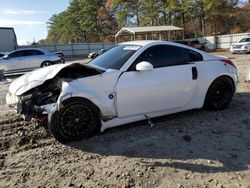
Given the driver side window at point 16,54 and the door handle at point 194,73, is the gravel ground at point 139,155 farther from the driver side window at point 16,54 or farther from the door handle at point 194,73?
the driver side window at point 16,54

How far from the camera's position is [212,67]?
6.38 metres

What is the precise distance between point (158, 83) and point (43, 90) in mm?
1931

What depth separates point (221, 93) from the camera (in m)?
6.62

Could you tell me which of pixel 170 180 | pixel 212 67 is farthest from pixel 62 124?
pixel 212 67

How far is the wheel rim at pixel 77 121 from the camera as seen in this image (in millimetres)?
4939

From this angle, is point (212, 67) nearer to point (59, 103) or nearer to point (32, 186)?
point (59, 103)

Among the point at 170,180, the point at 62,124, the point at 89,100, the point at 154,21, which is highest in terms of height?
the point at 154,21

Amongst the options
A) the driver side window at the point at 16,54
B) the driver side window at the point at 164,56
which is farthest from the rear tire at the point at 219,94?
the driver side window at the point at 16,54

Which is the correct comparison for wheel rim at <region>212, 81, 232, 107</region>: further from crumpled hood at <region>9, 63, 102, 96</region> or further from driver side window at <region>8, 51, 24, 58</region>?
driver side window at <region>8, 51, 24, 58</region>

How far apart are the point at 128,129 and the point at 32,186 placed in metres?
2.19

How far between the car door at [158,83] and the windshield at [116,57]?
0.65 ft

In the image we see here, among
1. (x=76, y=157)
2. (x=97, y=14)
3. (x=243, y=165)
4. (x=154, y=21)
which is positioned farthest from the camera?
(x=97, y=14)

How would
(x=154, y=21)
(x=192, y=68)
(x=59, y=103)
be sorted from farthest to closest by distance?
(x=154, y=21) → (x=192, y=68) → (x=59, y=103)

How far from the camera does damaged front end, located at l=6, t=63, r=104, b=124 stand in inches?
200
